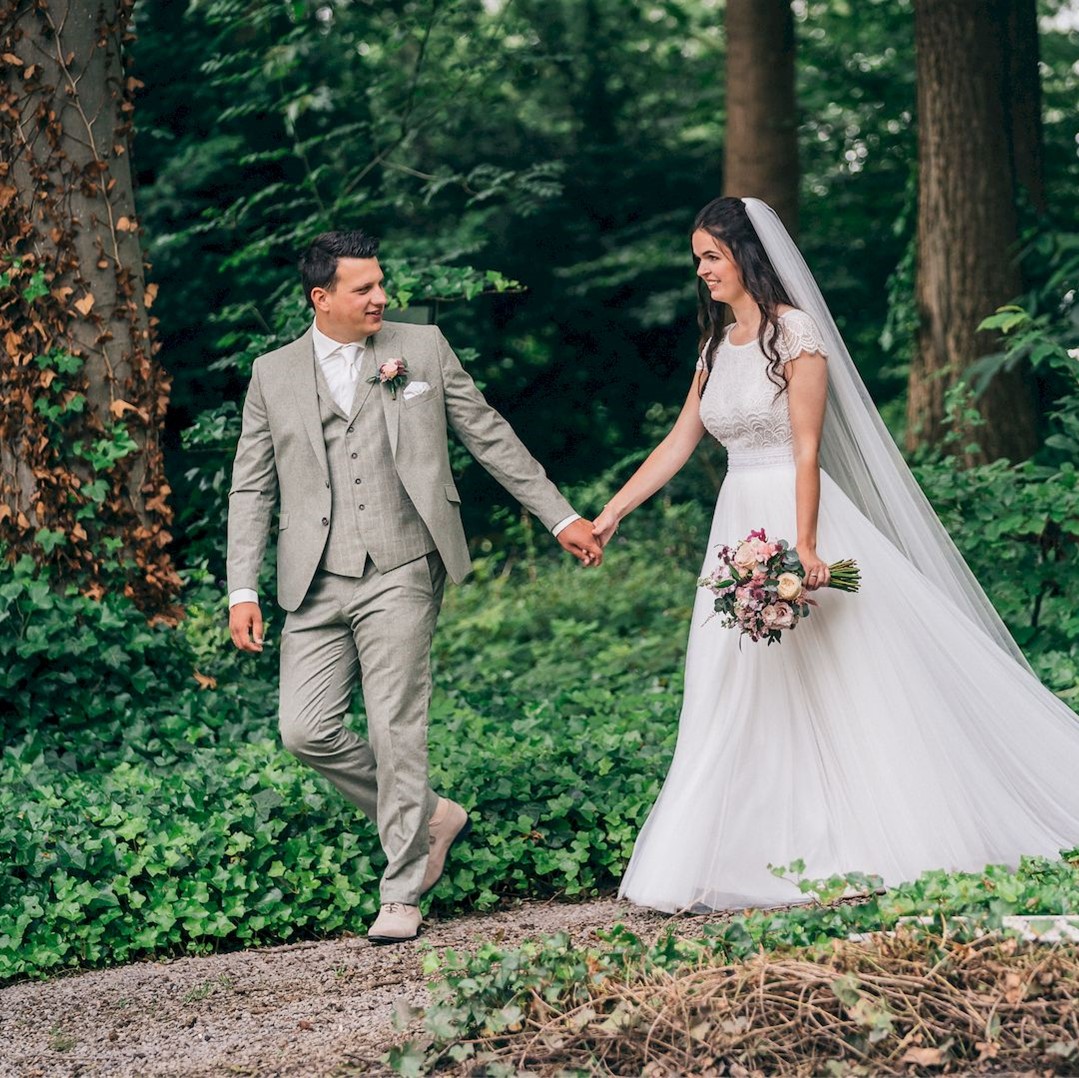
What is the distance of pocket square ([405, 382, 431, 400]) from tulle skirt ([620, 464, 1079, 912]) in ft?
3.64

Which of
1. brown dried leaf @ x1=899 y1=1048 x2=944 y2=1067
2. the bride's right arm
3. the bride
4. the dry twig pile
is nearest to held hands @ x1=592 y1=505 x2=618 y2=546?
the bride's right arm

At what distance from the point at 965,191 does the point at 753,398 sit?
5114 mm

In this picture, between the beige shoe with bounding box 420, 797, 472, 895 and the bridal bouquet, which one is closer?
the bridal bouquet

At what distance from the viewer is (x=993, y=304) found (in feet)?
30.0

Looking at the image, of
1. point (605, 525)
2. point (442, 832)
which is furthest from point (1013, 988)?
point (605, 525)

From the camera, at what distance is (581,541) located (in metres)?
5.01

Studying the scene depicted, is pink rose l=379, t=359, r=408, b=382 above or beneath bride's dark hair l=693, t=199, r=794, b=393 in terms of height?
beneath

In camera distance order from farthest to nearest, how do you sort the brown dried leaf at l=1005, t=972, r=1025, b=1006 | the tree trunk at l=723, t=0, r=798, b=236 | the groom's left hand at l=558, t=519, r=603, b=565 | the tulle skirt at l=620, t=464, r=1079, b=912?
1. the tree trunk at l=723, t=0, r=798, b=236
2. the groom's left hand at l=558, t=519, r=603, b=565
3. the tulle skirt at l=620, t=464, r=1079, b=912
4. the brown dried leaf at l=1005, t=972, r=1025, b=1006

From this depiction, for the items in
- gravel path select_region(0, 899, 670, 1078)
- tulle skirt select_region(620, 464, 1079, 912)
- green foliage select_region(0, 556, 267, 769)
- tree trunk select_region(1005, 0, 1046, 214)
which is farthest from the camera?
tree trunk select_region(1005, 0, 1046, 214)

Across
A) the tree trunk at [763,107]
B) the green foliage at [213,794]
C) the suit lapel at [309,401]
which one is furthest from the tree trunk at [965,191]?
the suit lapel at [309,401]

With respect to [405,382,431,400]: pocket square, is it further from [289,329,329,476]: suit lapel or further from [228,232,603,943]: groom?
[289,329,329,476]: suit lapel

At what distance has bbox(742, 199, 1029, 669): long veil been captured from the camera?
4.86 metres

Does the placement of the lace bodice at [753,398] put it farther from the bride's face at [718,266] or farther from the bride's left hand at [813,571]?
the bride's left hand at [813,571]

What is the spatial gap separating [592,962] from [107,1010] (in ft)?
5.41
